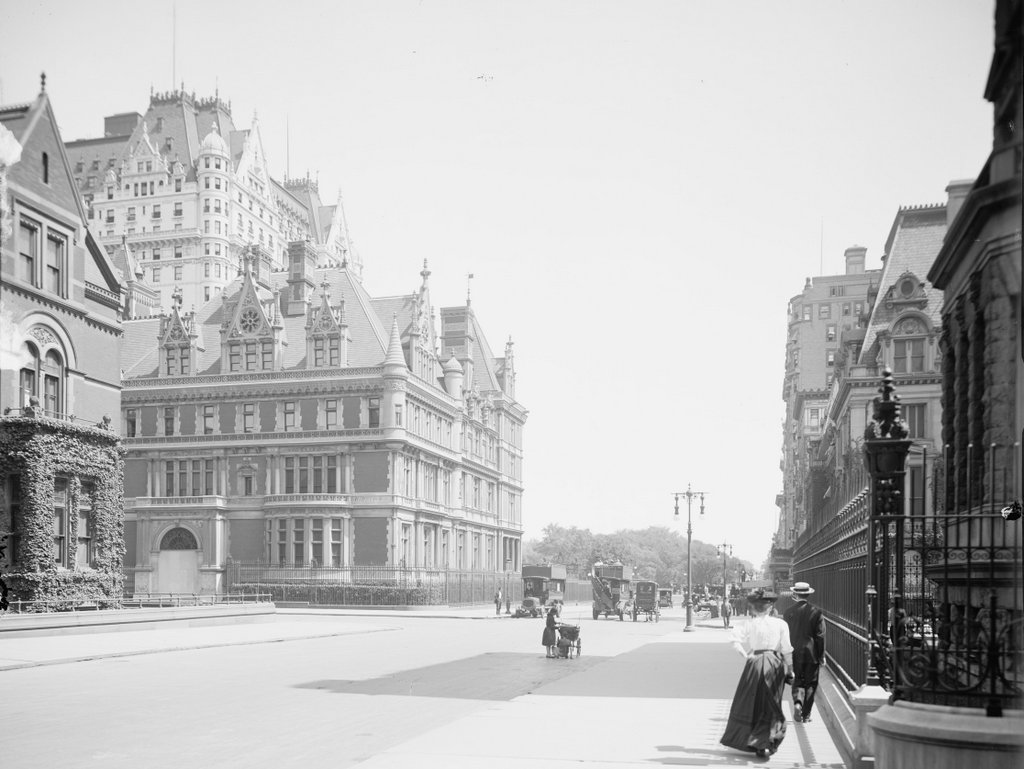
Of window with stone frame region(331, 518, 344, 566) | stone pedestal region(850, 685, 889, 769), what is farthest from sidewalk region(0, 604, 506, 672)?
window with stone frame region(331, 518, 344, 566)

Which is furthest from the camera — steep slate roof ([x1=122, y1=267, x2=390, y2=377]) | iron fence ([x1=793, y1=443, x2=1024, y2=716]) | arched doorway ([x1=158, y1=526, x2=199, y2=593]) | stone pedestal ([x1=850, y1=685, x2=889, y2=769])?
steep slate roof ([x1=122, y1=267, x2=390, y2=377])

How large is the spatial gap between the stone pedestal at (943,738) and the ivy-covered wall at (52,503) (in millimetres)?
29422

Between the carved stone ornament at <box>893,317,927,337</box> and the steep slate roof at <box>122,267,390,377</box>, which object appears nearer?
the carved stone ornament at <box>893,317,927,337</box>

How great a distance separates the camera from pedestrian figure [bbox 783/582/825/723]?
15.2 meters

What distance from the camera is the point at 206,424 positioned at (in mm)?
66938

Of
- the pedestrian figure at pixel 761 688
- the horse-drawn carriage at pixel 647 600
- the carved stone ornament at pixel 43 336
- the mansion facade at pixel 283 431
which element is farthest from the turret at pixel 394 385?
the pedestrian figure at pixel 761 688

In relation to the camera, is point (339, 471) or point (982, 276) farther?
point (339, 471)

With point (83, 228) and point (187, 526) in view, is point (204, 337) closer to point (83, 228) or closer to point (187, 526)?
point (187, 526)

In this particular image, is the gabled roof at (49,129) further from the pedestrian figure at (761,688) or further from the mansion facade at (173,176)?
the pedestrian figure at (761,688)

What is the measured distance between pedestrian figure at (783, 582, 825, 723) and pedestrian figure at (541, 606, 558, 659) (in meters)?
12.5

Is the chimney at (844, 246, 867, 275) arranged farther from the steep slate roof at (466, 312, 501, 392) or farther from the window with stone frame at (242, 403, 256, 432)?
the window with stone frame at (242, 403, 256, 432)

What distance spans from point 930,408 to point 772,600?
58.8ft

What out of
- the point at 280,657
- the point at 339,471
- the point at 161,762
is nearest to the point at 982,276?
the point at 161,762

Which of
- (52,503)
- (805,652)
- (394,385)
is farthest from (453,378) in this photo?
(805,652)
